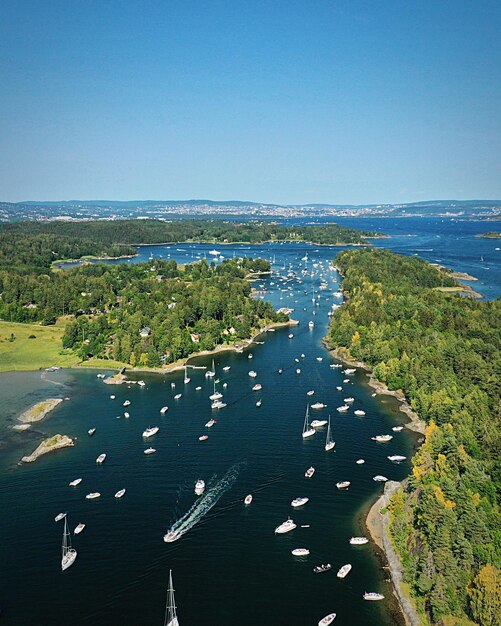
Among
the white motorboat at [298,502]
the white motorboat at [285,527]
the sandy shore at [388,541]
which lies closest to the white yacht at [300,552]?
the white motorboat at [285,527]

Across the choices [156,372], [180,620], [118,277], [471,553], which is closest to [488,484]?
[471,553]

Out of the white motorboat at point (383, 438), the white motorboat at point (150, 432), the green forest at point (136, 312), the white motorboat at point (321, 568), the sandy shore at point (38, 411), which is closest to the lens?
the white motorboat at point (321, 568)

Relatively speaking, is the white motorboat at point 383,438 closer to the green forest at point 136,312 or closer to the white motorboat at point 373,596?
the white motorboat at point 373,596

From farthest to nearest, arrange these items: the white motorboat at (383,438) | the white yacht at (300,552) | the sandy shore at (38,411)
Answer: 1. the sandy shore at (38,411)
2. the white motorboat at (383,438)
3. the white yacht at (300,552)

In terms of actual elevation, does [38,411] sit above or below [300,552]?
above

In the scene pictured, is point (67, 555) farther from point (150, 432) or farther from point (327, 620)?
point (150, 432)

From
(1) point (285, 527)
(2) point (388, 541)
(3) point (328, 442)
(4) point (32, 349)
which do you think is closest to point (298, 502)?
(1) point (285, 527)
